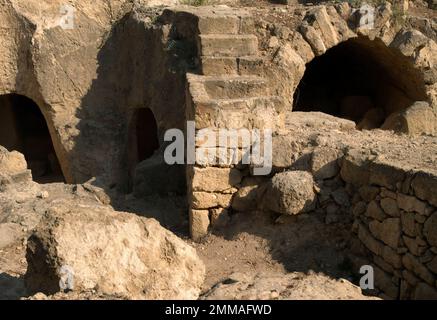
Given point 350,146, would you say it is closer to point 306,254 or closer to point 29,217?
point 306,254

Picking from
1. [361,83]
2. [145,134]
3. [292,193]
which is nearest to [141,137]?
[145,134]

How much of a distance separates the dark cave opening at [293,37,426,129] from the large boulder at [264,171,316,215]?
318cm

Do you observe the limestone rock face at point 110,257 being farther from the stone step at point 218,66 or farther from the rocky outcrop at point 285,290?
the stone step at point 218,66

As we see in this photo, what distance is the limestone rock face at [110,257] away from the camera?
3332 millimetres

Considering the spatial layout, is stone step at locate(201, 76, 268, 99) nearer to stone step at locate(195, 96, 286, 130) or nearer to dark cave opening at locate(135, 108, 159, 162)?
stone step at locate(195, 96, 286, 130)

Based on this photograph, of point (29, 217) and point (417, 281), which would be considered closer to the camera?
point (417, 281)

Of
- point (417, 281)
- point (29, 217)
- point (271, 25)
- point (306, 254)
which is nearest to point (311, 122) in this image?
point (271, 25)

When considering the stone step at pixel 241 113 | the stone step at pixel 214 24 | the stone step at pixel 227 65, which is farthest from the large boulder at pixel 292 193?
the stone step at pixel 214 24

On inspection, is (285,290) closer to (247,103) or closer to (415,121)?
(247,103)

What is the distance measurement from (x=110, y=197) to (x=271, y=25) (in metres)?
3.01

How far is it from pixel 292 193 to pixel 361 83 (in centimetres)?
550

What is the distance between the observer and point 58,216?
11.6 ft

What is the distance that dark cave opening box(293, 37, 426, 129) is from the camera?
801 cm
